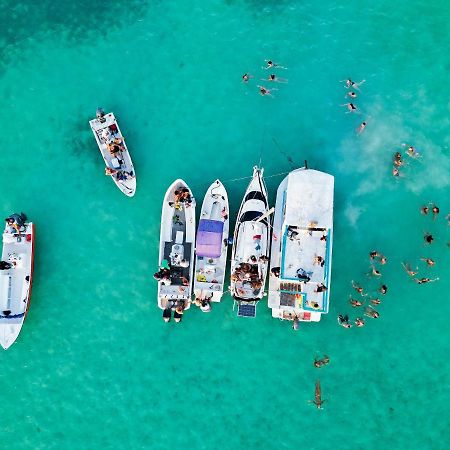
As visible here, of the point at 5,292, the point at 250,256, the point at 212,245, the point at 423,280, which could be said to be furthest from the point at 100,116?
the point at 423,280

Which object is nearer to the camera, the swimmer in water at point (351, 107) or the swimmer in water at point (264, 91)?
the swimmer in water at point (351, 107)

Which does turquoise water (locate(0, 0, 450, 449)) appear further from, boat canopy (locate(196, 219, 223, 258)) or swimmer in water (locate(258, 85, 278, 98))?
boat canopy (locate(196, 219, 223, 258))

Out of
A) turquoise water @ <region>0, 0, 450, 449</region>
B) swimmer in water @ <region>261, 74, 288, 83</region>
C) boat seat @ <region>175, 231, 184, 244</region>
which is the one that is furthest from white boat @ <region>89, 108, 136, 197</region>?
swimmer in water @ <region>261, 74, 288, 83</region>

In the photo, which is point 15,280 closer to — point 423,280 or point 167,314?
point 167,314

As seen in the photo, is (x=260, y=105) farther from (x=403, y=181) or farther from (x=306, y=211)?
(x=403, y=181)

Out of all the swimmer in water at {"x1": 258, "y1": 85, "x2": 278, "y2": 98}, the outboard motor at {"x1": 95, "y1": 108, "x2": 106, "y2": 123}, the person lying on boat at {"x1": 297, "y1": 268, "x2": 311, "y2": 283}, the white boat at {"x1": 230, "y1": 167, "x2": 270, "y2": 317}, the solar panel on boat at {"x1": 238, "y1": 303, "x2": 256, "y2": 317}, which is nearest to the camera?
the person lying on boat at {"x1": 297, "y1": 268, "x2": 311, "y2": 283}

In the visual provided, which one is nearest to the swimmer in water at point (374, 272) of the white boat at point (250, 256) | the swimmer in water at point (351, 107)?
the white boat at point (250, 256)

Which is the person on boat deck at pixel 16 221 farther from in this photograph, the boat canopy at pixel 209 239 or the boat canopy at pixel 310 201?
the boat canopy at pixel 310 201
